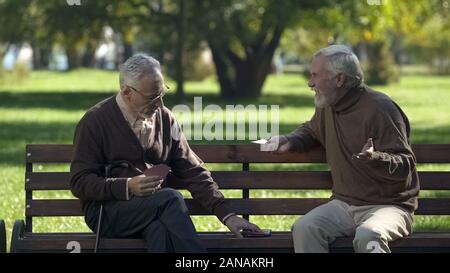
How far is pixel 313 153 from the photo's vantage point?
596cm

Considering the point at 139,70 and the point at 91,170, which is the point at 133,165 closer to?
the point at 91,170

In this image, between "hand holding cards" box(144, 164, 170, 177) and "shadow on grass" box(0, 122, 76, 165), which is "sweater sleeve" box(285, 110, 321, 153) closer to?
"hand holding cards" box(144, 164, 170, 177)

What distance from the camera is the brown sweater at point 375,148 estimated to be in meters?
5.38

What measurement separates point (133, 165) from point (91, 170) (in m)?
0.24

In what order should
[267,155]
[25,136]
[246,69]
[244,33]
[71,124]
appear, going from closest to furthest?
[267,155]
[25,136]
[71,124]
[244,33]
[246,69]

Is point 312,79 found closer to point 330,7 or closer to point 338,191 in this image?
point 338,191

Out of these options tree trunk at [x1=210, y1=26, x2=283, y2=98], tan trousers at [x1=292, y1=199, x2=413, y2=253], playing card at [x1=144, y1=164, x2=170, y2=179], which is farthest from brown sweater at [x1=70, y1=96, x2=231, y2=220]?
tree trunk at [x1=210, y1=26, x2=283, y2=98]

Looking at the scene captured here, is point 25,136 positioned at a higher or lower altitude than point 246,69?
higher

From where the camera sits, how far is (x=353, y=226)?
5453 mm

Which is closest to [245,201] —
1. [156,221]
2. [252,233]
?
[252,233]

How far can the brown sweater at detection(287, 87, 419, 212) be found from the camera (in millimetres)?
5383

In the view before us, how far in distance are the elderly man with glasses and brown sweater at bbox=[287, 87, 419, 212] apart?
→ 1.91ft
